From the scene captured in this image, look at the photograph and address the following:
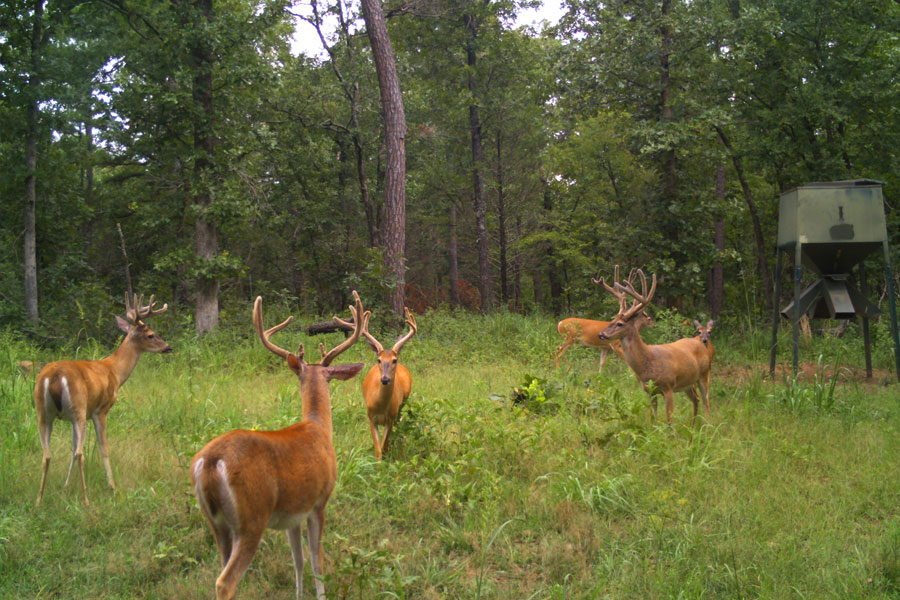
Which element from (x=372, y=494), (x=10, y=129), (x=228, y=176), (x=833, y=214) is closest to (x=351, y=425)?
(x=372, y=494)

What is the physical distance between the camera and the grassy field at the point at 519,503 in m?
3.92

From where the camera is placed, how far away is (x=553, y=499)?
501 centimetres

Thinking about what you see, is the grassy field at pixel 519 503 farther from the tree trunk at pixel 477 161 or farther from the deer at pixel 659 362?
the tree trunk at pixel 477 161

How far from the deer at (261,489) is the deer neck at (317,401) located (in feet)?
0.05

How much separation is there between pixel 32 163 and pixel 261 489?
13765 mm

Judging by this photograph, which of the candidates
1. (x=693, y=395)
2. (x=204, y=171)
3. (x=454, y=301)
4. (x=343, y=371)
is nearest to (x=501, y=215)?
(x=454, y=301)

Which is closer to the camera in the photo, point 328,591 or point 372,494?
point 328,591

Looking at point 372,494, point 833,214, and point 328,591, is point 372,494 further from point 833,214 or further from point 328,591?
point 833,214

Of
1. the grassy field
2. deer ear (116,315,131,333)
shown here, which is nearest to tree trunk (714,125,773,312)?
the grassy field

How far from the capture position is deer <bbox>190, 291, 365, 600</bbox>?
3.12 metres

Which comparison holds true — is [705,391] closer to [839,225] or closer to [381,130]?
[839,225]

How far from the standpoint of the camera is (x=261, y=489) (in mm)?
3217

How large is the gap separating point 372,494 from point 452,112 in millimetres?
17158

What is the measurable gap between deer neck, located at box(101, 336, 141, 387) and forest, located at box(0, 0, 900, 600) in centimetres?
4
